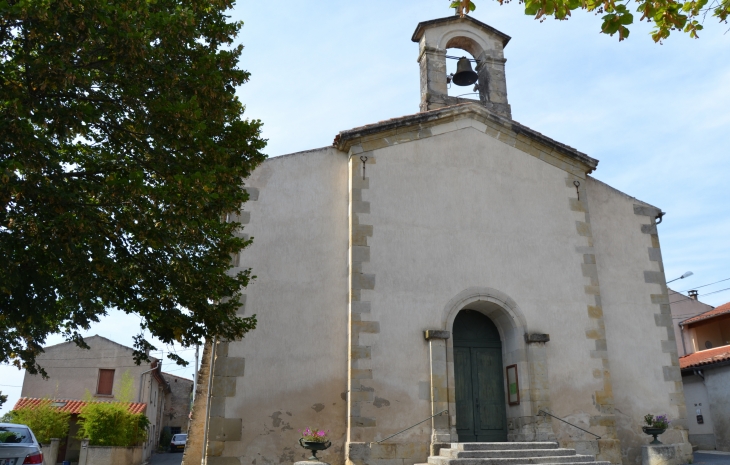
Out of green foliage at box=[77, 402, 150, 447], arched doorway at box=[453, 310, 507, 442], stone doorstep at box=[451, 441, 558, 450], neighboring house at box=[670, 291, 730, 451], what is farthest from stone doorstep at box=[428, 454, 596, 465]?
green foliage at box=[77, 402, 150, 447]

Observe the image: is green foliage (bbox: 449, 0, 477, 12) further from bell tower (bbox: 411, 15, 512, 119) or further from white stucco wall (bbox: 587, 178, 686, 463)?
white stucco wall (bbox: 587, 178, 686, 463)

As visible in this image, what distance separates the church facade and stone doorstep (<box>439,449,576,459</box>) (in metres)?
0.70

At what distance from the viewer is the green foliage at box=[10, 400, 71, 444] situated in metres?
22.3

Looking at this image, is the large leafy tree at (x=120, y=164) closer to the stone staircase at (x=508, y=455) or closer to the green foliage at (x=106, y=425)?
the stone staircase at (x=508, y=455)

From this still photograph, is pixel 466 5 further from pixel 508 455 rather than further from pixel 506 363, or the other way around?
pixel 506 363

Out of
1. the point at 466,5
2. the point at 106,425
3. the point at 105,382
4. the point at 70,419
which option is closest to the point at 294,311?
the point at 466,5

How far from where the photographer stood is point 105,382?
1225 inches

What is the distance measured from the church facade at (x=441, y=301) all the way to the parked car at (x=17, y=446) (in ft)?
7.94

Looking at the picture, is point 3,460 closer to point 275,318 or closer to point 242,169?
point 275,318

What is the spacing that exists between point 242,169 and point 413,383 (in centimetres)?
495

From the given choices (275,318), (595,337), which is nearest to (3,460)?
(275,318)

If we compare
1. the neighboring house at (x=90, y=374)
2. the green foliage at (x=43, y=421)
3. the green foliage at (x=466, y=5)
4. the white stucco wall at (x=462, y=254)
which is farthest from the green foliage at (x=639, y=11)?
the neighboring house at (x=90, y=374)

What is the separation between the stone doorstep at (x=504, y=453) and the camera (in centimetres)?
920

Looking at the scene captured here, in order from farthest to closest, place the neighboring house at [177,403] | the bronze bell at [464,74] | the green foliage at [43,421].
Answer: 1. the neighboring house at [177,403]
2. the green foliage at [43,421]
3. the bronze bell at [464,74]
